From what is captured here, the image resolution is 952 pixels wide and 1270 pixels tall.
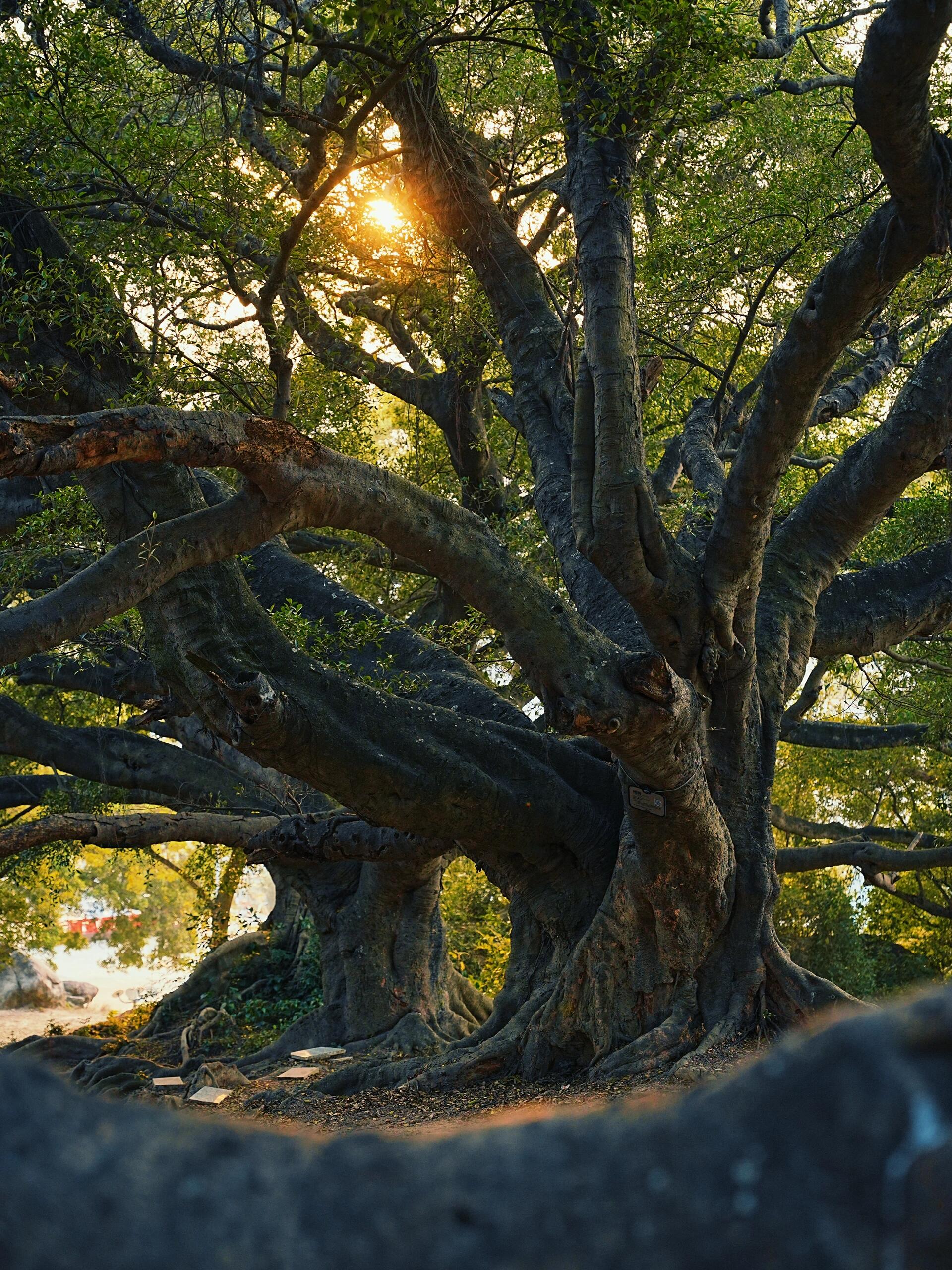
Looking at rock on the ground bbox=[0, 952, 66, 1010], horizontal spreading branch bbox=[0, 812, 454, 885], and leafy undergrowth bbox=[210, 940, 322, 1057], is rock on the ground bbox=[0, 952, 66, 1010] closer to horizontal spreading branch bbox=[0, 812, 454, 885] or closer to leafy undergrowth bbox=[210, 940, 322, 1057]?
leafy undergrowth bbox=[210, 940, 322, 1057]

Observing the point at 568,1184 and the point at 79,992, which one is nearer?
the point at 568,1184

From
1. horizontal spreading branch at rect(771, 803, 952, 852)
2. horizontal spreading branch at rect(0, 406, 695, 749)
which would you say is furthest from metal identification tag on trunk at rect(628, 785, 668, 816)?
horizontal spreading branch at rect(771, 803, 952, 852)

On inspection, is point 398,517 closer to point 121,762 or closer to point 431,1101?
point 431,1101

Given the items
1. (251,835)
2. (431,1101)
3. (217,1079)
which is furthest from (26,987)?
(431,1101)

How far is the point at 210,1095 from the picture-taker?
9656 mm

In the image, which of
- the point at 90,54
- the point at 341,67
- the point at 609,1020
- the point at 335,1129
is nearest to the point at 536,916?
the point at 609,1020

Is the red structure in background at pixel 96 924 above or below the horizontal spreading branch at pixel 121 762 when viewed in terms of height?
below

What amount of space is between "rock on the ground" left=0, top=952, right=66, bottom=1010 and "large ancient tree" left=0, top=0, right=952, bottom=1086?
1015 inches

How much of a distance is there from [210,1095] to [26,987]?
26.5 metres

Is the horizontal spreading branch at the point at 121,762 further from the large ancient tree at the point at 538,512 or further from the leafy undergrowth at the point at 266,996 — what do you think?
the leafy undergrowth at the point at 266,996

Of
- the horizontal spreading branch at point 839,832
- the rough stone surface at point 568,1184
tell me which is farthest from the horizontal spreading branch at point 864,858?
the rough stone surface at point 568,1184

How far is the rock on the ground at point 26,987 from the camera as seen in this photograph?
32.1 meters

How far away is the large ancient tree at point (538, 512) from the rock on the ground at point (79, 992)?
29173 millimetres

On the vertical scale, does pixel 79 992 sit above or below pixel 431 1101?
below
